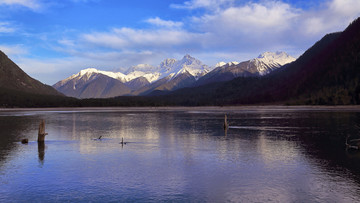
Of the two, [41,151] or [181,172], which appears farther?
[41,151]

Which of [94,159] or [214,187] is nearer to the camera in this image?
[214,187]

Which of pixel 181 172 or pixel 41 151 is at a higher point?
pixel 41 151

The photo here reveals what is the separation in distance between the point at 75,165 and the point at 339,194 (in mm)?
25045

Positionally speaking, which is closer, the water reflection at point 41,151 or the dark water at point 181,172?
the dark water at point 181,172

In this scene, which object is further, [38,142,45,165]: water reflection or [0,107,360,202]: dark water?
[38,142,45,165]: water reflection

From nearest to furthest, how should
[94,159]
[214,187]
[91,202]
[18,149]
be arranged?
1. [91,202]
2. [214,187]
3. [94,159]
4. [18,149]

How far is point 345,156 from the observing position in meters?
38.3

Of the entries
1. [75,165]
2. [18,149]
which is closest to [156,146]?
[75,165]

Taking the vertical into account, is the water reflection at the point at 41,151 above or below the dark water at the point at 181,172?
above

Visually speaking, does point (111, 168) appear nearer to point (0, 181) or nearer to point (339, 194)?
point (0, 181)

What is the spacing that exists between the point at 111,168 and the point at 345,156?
2665cm

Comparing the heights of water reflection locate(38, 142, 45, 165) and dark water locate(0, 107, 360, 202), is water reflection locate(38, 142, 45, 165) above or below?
above

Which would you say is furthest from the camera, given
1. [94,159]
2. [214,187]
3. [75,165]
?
[94,159]

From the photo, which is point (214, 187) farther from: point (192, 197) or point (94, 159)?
point (94, 159)
